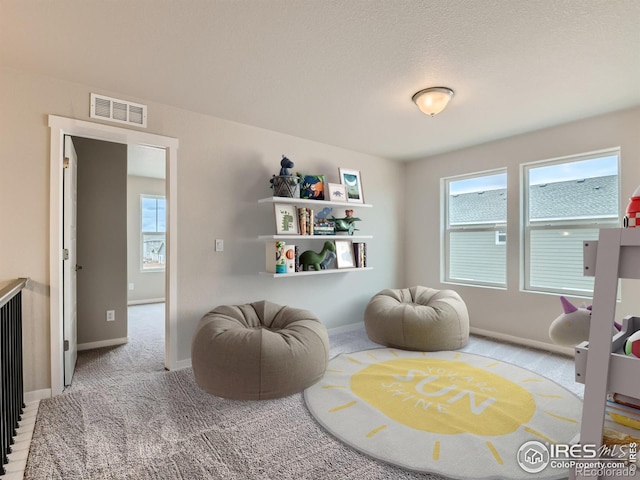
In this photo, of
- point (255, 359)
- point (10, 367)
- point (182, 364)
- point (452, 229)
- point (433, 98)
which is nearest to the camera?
point (10, 367)

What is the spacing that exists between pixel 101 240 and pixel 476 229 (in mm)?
4345

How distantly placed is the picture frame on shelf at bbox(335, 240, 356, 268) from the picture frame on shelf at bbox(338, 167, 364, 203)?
0.51 meters

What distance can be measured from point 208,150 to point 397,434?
8.85ft

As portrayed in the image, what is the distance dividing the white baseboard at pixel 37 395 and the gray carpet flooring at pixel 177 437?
0.25 ft

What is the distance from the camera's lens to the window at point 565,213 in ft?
10.4

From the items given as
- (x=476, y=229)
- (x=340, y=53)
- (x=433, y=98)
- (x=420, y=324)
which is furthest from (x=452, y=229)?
(x=340, y=53)

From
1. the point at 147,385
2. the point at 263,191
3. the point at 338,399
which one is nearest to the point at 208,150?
the point at 263,191

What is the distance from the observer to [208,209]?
3117 mm

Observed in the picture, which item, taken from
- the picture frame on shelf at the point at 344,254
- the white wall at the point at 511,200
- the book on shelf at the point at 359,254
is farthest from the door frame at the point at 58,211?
the white wall at the point at 511,200

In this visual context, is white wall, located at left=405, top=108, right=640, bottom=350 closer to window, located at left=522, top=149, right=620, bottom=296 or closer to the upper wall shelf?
window, located at left=522, top=149, right=620, bottom=296

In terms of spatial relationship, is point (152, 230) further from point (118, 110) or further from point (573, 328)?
point (573, 328)

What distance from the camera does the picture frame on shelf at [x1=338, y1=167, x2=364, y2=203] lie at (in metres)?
3.98

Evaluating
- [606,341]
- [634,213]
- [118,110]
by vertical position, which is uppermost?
[118,110]

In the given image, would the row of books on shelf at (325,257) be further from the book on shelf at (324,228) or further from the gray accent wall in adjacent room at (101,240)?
the gray accent wall in adjacent room at (101,240)
